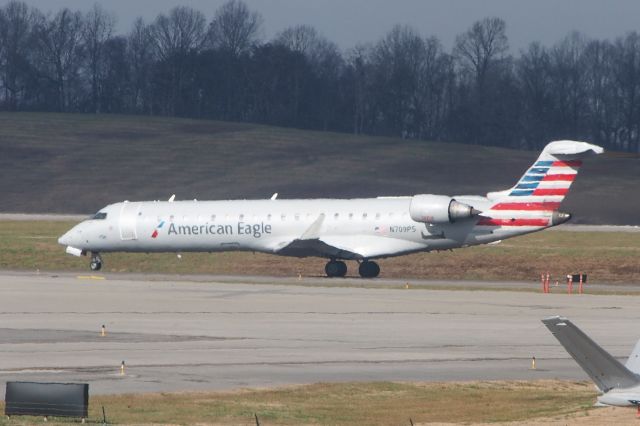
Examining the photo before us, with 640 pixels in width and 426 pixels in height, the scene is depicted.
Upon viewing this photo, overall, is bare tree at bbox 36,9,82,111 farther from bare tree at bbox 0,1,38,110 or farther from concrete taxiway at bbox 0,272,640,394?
concrete taxiway at bbox 0,272,640,394

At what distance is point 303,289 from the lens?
48.3 m

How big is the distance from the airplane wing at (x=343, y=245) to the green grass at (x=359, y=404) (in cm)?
2821

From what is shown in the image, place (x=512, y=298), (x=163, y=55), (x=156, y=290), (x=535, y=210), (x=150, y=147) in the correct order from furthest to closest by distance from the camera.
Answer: (x=163, y=55), (x=150, y=147), (x=535, y=210), (x=156, y=290), (x=512, y=298)

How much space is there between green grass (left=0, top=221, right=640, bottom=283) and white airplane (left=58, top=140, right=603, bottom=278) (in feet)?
8.72

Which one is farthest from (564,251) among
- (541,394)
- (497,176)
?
(497,176)

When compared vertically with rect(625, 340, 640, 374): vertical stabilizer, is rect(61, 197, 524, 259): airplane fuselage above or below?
above

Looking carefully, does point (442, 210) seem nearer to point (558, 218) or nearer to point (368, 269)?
point (558, 218)

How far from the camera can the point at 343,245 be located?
179ft

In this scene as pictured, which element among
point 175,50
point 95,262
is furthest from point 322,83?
point 95,262

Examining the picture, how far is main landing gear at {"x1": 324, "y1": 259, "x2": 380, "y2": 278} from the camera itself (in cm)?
5522

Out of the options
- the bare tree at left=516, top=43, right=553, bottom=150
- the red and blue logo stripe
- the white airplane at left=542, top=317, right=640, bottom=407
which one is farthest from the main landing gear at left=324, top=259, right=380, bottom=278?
the bare tree at left=516, top=43, right=553, bottom=150

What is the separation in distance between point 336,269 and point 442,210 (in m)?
Answer: 5.91

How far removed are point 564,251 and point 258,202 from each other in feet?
44.3

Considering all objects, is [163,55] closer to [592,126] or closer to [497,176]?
[592,126]
